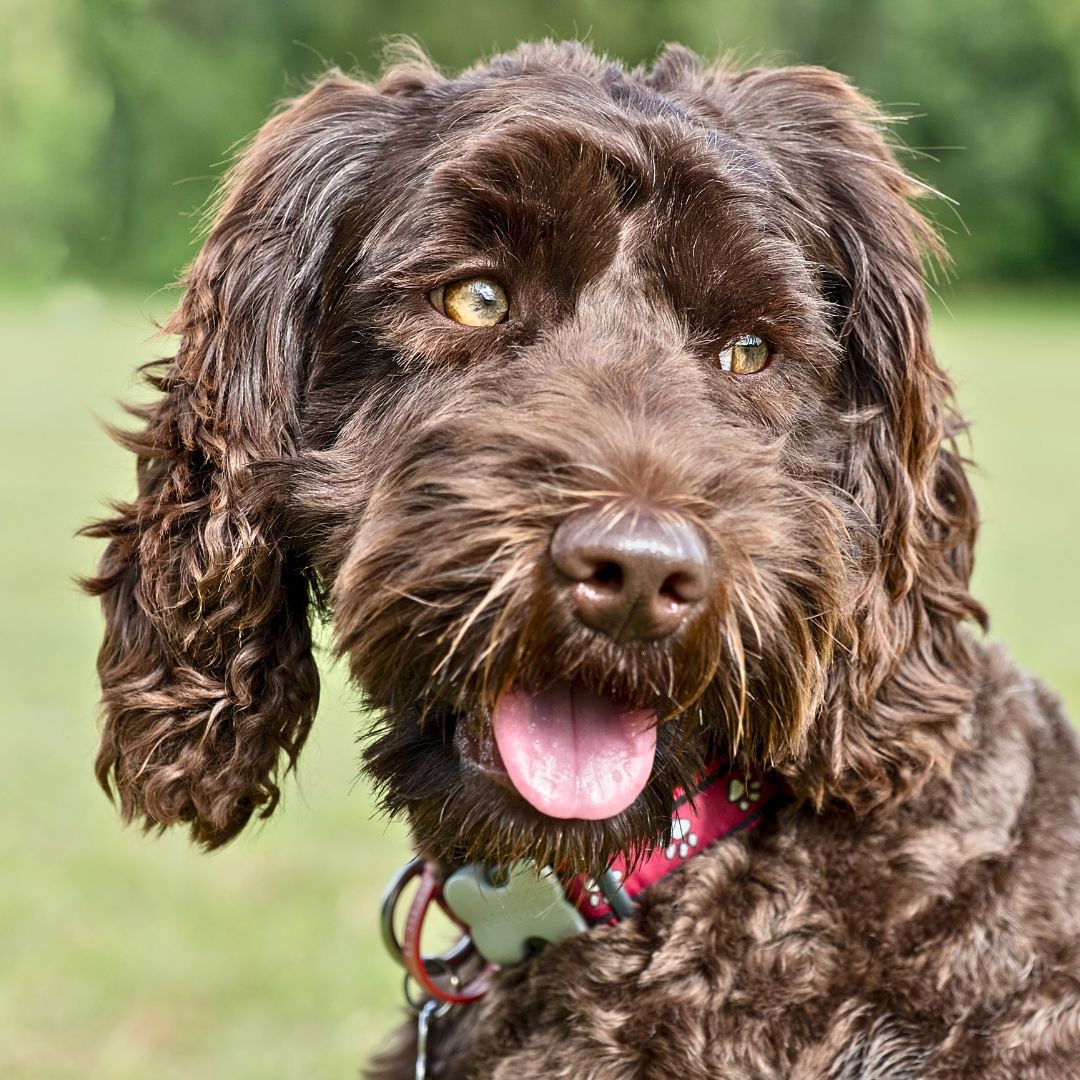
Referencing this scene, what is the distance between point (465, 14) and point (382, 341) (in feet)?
140

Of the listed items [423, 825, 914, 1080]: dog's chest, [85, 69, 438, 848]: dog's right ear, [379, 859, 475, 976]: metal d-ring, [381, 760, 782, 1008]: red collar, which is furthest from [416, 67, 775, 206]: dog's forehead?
[379, 859, 475, 976]: metal d-ring

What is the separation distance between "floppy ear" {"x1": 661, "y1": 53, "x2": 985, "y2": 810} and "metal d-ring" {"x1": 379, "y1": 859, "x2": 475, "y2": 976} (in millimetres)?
734

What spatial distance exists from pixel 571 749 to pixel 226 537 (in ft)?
2.38

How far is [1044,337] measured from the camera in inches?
1150

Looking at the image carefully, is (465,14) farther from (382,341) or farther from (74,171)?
(382,341)

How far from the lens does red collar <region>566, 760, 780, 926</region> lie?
7.86 feet

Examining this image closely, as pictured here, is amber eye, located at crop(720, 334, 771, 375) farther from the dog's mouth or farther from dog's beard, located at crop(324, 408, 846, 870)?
the dog's mouth

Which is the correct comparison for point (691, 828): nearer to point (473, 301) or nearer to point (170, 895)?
point (473, 301)

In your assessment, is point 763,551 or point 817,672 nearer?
point 763,551

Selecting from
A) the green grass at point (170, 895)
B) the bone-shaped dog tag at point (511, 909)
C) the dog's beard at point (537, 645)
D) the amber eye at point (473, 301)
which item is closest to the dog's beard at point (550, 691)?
the dog's beard at point (537, 645)

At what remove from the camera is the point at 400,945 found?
2779 mm

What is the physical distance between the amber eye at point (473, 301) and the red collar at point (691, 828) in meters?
0.86

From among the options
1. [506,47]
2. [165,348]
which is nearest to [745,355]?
[165,348]

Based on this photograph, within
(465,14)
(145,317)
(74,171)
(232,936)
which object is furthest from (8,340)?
(145,317)
